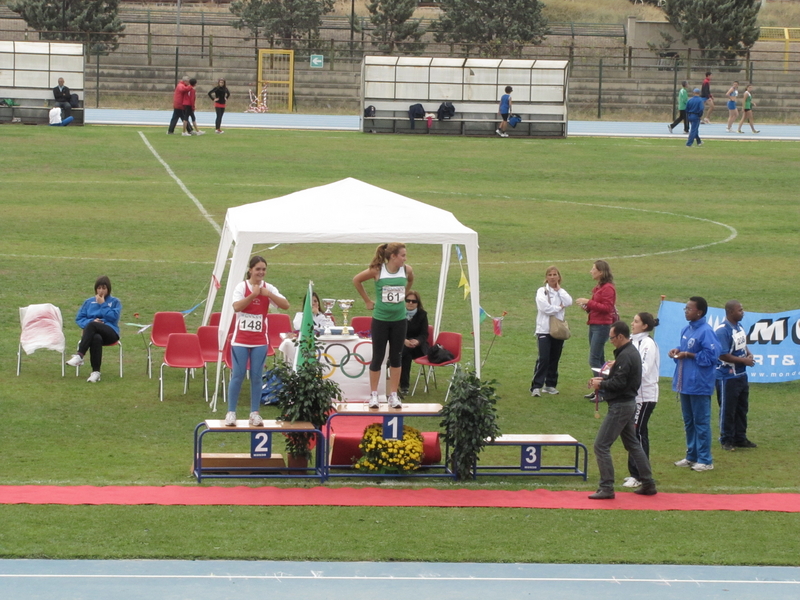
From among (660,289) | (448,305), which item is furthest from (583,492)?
(660,289)

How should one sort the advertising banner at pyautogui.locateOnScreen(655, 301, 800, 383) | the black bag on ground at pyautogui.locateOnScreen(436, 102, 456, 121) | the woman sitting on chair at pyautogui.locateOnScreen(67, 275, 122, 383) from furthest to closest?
the black bag on ground at pyautogui.locateOnScreen(436, 102, 456, 121), the advertising banner at pyautogui.locateOnScreen(655, 301, 800, 383), the woman sitting on chair at pyautogui.locateOnScreen(67, 275, 122, 383)

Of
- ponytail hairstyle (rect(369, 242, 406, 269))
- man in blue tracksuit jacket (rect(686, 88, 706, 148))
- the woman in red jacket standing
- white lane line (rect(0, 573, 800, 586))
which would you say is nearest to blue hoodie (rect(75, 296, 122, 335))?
ponytail hairstyle (rect(369, 242, 406, 269))

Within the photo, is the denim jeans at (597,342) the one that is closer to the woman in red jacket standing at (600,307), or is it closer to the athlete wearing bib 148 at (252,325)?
the woman in red jacket standing at (600,307)

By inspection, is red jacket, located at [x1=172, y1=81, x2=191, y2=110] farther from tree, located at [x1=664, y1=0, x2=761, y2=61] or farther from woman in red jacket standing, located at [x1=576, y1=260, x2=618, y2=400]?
tree, located at [x1=664, y1=0, x2=761, y2=61]

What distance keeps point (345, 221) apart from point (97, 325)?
3.77 metres

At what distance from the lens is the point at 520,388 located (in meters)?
15.6

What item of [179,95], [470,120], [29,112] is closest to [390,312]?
[179,95]

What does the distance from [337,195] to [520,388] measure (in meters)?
3.67

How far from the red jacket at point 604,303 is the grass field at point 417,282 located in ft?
4.02

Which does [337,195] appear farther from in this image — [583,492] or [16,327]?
[16,327]

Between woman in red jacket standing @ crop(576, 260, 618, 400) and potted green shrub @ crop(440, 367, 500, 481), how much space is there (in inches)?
123

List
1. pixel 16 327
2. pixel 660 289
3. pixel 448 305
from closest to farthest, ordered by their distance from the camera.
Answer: pixel 16 327 → pixel 448 305 → pixel 660 289

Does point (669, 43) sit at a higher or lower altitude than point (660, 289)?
higher

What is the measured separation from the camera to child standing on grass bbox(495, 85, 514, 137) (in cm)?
4409
